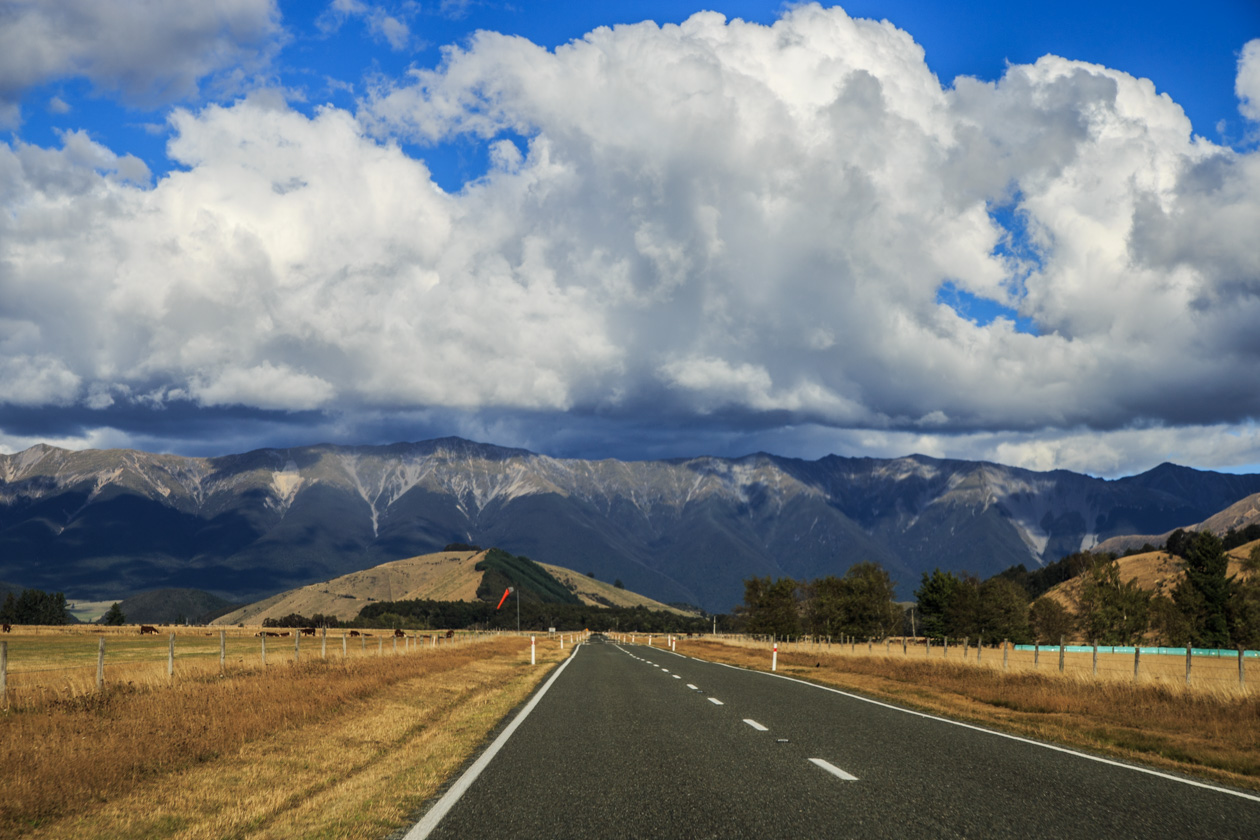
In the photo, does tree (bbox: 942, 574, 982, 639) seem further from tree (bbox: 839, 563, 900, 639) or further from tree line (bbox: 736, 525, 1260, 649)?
tree (bbox: 839, 563, 900, 639)

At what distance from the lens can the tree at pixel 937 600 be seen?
14138cm

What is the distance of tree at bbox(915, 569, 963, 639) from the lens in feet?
464

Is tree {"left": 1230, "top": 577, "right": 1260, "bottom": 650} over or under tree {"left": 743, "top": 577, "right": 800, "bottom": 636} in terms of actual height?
over

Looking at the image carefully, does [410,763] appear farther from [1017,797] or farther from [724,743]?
[1017,797]

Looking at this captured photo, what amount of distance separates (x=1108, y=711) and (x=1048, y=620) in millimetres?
136104

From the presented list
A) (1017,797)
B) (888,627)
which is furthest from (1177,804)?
(888,627)

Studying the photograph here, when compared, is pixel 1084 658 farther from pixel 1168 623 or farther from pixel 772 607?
pixel 772 607

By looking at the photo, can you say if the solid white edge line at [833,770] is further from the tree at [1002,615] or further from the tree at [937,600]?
Answer: the tree at [937,600]

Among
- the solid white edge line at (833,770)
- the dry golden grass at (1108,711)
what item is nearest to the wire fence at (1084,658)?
the dry golden grass at (1108,711)

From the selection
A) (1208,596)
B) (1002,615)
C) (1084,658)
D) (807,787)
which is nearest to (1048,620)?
(1002,615)

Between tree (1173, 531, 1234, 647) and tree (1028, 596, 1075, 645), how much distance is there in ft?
108

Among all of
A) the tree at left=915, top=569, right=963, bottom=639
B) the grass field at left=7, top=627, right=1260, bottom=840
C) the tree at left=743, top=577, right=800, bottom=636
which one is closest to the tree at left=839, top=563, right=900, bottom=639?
the tree at left=915, top=569, right=963, bottom=639

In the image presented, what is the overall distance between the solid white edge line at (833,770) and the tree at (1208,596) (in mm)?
114322

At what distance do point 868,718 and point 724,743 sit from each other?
5.48 meters
